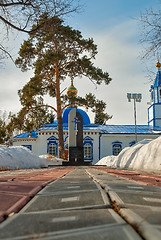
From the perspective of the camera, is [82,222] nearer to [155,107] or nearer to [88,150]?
[88,150]

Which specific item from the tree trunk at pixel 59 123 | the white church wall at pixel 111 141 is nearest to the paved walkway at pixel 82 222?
the tree trunk at pixel 59 123

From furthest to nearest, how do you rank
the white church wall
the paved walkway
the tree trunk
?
the white church wall < the tree trunk < the paved walkway

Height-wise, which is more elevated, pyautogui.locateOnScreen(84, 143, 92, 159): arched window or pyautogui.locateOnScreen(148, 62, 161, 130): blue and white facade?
pyautogui.locateOnScreen(148, 62, 161, 130): blue and white facade

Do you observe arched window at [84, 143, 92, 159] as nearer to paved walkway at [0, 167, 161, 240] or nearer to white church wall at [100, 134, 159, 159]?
white church wall at [100, 134, 159, 159]

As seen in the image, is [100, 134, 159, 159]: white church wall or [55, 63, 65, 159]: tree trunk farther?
[100, 134, 159, 159]: white church wall

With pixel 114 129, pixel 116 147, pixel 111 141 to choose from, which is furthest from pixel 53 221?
pixel 114 129

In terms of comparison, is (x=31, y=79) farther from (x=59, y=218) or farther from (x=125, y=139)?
(x=59, y=218)

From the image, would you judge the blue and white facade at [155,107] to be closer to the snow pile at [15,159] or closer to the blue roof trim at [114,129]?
the blue roof trim at [114,129]

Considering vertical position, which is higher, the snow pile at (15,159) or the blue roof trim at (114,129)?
the blue roof trim at (114,129)

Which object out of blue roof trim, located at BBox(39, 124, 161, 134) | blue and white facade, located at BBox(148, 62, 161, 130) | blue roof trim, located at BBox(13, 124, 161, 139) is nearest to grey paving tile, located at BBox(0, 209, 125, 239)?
blue roof trim, located at BBox(13, 124, 161, 139)

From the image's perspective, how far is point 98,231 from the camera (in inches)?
27.5

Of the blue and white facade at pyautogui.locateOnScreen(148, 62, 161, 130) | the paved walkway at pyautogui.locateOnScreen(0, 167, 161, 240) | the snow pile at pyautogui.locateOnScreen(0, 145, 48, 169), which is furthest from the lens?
the blue and white facade at pyautogui.locateOnScreen(148, 62, 161, 130)

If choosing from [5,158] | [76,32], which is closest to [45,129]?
[76,32]

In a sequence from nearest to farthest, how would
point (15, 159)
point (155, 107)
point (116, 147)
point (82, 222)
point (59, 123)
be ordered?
1. point (82, 222)
2. point (15, 159)
3. point (59, 123)
4. point (116, 147)
5. point (155, 107)
